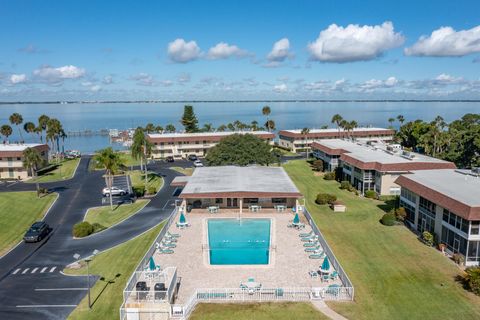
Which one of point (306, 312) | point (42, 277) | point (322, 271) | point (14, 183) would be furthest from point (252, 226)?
point (14, 183)

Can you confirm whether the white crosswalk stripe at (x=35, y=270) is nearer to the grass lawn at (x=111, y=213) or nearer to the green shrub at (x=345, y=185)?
the grass lawn at (x=111, y=213)

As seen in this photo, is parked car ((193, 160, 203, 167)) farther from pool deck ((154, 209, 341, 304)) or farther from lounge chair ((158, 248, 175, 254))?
lounge chair ((158, 248, 175, 254))

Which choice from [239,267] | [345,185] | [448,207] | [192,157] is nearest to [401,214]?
[448,207]

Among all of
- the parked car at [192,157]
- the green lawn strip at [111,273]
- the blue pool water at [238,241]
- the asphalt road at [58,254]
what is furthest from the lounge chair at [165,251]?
the parked car at [192,157]

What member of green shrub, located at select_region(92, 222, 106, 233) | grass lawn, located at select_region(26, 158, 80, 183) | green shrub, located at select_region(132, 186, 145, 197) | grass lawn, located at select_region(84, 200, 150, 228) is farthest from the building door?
grass lawn, located at select_region(26, 158, 80, 183)

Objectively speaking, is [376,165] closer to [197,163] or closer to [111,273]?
[111,273]

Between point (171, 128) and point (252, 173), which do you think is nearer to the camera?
point (252, 173)

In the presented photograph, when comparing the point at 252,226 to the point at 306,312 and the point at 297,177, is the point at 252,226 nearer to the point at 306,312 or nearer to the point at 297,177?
the point at 306,312
